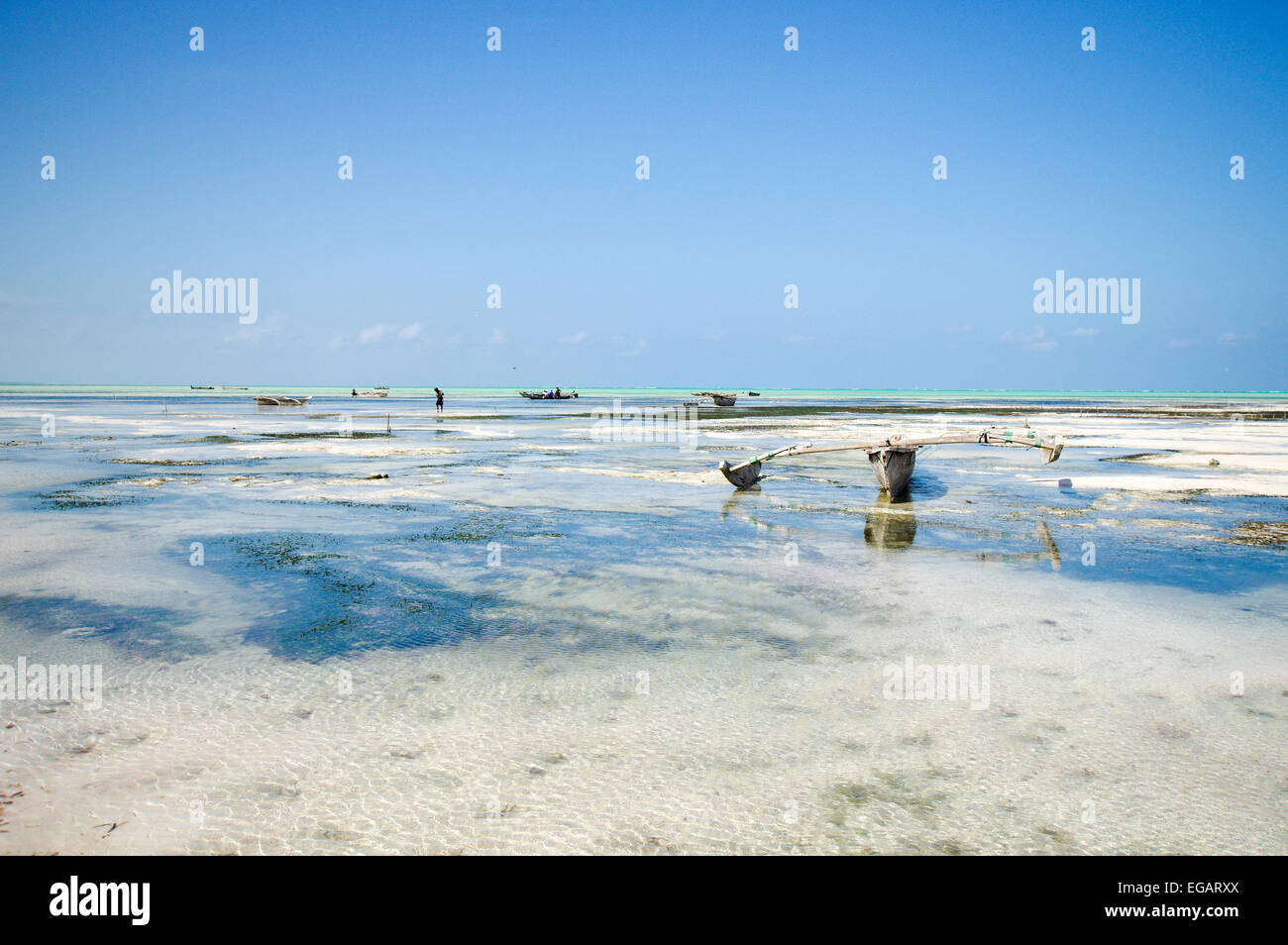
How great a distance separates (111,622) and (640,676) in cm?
592

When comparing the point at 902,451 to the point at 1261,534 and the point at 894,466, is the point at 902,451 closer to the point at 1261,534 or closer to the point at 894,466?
the point at 894,466

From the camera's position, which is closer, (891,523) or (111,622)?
(111,622)

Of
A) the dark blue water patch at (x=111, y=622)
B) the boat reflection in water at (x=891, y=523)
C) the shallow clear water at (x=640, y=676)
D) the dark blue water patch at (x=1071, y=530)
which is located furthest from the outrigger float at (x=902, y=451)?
the dark blue water patch at (x=111, y=622)

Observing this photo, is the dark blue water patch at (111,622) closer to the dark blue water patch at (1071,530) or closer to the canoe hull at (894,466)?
the dark blue water patch at (1071,530)

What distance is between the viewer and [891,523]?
14398 mm

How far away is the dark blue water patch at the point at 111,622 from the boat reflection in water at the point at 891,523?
9850 millimetres

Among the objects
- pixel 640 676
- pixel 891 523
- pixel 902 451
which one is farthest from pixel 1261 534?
pixel 640 676

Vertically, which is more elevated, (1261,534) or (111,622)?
(1261,534)

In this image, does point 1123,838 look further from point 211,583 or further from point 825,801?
point 211,583

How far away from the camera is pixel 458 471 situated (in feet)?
74.1

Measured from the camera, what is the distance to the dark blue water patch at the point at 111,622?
7.48 meters

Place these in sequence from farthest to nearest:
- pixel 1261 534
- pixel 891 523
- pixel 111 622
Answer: pixel 891 523 < pixel 1261 534 < pixel 111 622

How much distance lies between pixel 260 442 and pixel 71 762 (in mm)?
29607
